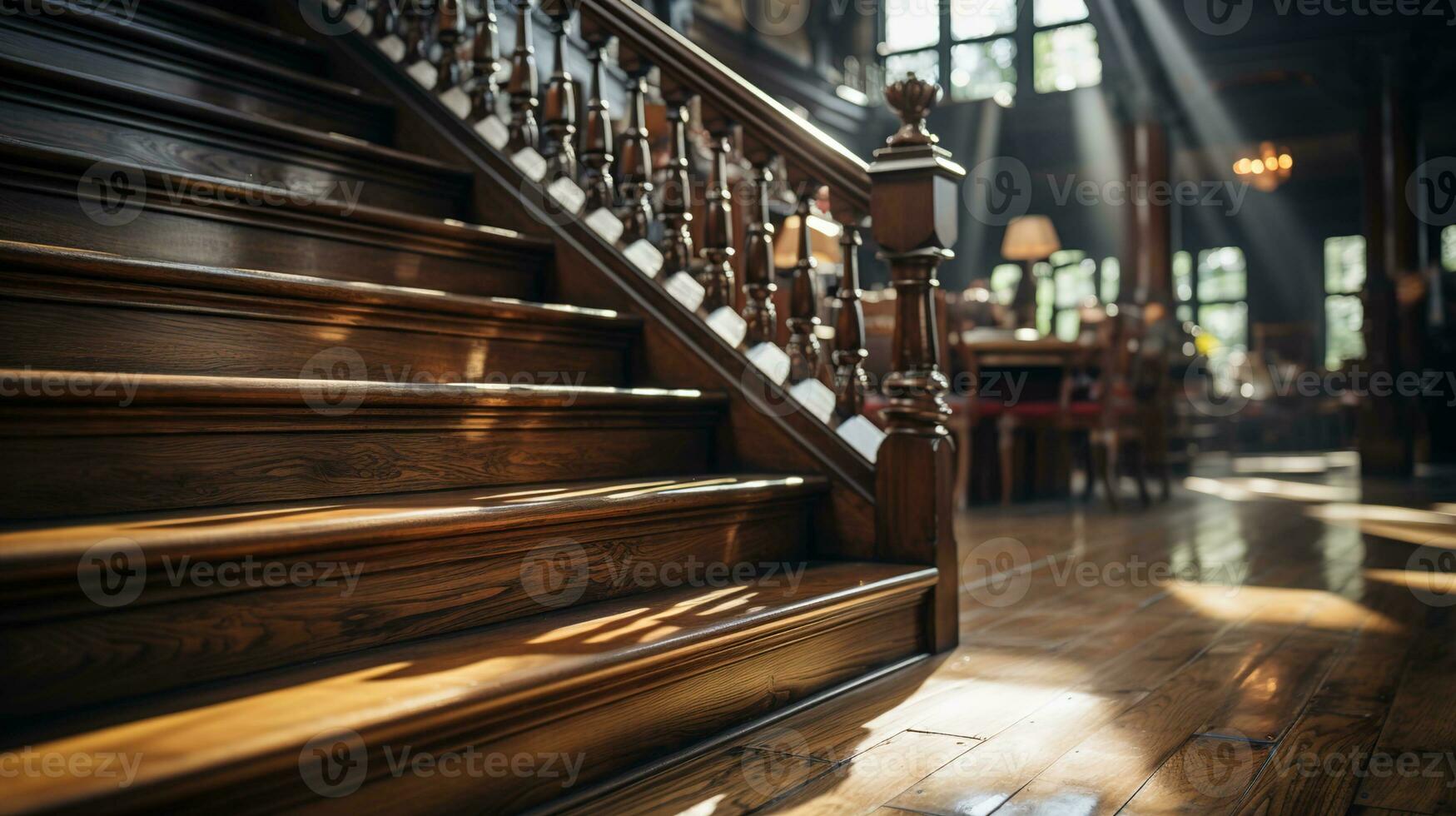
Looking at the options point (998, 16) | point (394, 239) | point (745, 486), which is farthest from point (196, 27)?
point (998, 16)

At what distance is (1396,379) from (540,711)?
7347 mm

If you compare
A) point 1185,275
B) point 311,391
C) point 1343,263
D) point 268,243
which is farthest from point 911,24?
point 311,391

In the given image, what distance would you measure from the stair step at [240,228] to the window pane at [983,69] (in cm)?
955

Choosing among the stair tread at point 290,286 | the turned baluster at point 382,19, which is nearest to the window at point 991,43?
the turned baluster at point 382,19

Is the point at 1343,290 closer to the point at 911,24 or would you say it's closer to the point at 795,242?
the point at 911,24

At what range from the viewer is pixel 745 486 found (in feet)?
6.32

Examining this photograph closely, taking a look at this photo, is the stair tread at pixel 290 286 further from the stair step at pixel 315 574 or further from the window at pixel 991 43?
the window at pixel 991 43

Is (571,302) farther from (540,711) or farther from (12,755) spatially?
(12,755)

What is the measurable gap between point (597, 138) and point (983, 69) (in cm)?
991

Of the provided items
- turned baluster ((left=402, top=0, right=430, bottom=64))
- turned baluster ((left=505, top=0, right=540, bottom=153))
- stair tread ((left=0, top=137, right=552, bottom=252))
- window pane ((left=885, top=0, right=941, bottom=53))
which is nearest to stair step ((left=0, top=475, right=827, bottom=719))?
stair tread ((left=0, top=137, right=552, bottom=252))

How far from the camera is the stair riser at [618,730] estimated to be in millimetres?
1037

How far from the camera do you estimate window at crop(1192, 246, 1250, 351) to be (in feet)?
42.4

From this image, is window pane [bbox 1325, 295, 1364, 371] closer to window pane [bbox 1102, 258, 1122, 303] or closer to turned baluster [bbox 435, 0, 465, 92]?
window pane [bbox 1102, 258, 1122, 303]

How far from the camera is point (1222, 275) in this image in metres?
13.0
